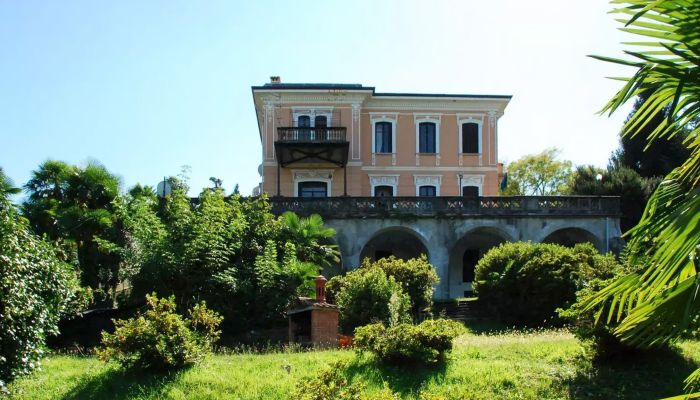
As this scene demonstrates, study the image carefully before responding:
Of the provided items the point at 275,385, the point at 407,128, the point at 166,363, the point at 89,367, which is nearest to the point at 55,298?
the point at 89,367

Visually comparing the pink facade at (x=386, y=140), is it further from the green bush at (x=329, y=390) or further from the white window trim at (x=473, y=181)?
the green bush at (x=329, y=390)

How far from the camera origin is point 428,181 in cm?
3628

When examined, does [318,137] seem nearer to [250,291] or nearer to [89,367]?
[250,291]

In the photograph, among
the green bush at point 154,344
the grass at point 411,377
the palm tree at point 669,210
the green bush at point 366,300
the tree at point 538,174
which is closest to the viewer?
the palm tree at point 669,210

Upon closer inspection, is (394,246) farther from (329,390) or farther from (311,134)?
(329,390)

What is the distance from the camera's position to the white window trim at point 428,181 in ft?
119

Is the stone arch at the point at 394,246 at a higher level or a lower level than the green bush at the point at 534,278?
higher

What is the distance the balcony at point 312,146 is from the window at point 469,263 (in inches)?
300

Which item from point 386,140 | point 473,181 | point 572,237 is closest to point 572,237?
point 572,237

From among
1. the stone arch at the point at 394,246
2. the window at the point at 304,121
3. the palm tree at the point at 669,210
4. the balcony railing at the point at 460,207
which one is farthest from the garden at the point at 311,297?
the window at the point at 304,121

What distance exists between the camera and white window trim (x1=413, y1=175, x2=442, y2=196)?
36.2m

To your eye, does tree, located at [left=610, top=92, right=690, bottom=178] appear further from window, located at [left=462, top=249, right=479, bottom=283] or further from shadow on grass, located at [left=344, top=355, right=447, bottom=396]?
shadow on grass, located at [left=344, top=355, right=447, bottom=396]

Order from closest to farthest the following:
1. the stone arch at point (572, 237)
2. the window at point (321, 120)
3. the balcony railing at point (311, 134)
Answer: the stone arch at point (572, 237), the balcony railing at point (311, 134), the window at point (321, 120)

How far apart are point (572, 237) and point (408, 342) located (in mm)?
20333
